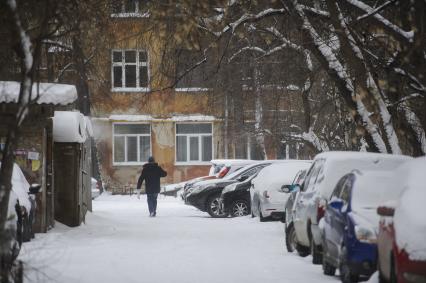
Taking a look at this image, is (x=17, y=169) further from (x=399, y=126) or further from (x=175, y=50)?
(x=399, y=126)

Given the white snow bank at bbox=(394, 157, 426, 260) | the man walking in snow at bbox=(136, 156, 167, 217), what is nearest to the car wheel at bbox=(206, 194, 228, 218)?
the man walking in snow at bbox=(136, 156, 167, 217)

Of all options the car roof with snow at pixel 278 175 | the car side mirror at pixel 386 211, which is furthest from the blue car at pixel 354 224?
the car roof with snow at pixel 278 175

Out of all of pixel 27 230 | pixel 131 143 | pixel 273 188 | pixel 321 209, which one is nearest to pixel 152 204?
pixel 273 188

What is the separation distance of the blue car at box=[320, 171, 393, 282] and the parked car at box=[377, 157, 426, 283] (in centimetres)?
95

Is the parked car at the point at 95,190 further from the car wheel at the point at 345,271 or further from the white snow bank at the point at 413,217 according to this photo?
the white snow bank at the point at 413,217

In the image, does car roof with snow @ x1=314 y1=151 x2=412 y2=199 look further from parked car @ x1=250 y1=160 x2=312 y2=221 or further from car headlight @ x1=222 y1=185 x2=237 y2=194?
car headlight @ x1=222 y1=185 x2=237 y2=194

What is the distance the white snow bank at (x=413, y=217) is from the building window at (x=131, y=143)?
44172 mm

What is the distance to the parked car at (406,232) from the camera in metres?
10.3

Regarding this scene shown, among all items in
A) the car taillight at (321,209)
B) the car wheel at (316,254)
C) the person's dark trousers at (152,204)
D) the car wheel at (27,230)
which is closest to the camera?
the car taillight at (321,209)

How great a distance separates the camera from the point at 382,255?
11789 millimetres

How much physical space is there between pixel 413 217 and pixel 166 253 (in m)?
9.16

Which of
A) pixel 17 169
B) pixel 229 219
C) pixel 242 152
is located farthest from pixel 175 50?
pixel 242 152

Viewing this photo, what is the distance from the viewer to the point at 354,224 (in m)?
13.2

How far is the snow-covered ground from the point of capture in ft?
48.6
